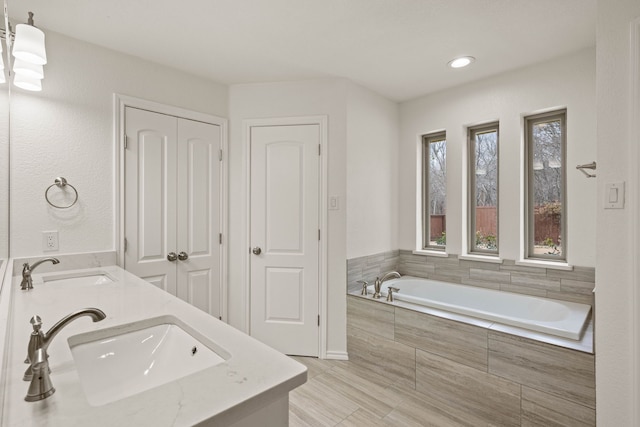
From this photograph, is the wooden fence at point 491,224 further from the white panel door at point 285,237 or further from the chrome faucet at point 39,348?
the chrome faucet at point 39,348

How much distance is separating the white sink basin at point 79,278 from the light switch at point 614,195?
2.49 metres

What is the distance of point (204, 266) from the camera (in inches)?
108

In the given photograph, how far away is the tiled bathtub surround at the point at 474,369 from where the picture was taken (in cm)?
162

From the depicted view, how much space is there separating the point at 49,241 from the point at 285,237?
1.60m

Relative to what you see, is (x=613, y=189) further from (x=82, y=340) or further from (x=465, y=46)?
(x=82, y=340)

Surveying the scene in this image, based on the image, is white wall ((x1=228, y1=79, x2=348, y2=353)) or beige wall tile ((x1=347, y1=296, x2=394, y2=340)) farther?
white wall ((x1=228, y1=79, x2=348, y2=353))

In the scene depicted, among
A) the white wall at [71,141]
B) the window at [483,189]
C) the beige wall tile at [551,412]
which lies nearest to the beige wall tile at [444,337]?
the beige wall tile at [551,412]

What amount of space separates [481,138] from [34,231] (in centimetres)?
348

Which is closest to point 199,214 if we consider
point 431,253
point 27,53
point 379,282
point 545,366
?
point 27,53

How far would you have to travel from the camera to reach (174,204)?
8.38 ft

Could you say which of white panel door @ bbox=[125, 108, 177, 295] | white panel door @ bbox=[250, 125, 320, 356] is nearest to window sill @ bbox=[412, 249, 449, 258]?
white panel door @ bbox=[250, 125, 320, 356]

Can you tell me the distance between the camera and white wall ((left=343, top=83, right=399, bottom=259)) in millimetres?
2828

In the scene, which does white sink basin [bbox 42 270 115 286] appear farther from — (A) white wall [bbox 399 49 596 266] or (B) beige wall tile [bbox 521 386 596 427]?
(A) white wall [bbox 399 49 596 266]

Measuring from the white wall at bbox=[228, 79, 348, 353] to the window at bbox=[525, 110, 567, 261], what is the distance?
5.12ft
